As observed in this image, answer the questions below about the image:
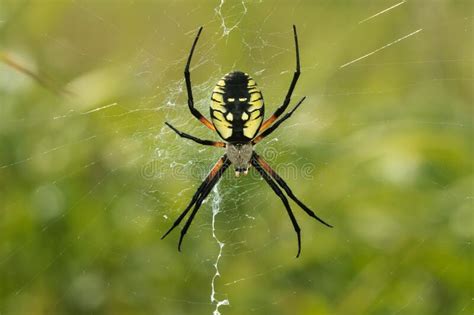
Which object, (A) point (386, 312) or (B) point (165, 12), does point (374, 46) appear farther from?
(A) point (386, 312)

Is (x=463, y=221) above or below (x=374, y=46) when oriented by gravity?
below

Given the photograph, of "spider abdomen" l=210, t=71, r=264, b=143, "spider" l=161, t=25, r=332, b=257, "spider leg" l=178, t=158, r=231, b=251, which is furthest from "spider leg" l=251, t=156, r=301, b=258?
"spider abdomen" l=210, t=71, r=264, b=143

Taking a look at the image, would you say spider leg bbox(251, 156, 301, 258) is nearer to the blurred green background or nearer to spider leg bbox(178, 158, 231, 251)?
the blurred green background

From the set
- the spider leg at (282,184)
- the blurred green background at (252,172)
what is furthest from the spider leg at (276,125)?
the spider leg at (282,184)

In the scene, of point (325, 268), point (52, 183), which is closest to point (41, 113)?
point (52, 183)

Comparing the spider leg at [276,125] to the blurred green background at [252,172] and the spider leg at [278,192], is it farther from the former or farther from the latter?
the spider leg at [278,192]

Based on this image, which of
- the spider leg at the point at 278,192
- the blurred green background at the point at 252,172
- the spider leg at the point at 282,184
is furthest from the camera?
the spider leg at the point at 282,184
